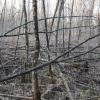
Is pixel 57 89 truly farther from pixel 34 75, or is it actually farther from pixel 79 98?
pixel 34 75

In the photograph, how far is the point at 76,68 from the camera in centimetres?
512

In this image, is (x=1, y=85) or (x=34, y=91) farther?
(x=1, y=85)

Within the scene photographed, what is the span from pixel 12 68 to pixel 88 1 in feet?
37.1

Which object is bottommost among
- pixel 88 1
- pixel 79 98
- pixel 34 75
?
pixel 79 98

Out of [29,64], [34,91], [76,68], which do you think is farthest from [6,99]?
[76,68]

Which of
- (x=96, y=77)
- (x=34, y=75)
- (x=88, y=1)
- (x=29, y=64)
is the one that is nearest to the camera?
(x=34, y=75)

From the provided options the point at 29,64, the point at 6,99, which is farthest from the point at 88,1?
the point at 6,99

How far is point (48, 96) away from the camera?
143 inches

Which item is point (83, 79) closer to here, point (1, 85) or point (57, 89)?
point (57, 89)

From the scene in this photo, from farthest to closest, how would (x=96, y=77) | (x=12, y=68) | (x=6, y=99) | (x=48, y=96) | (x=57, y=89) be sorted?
1. (x=12, y=68)
2. (x=96, y=77)
3. (x=57, y=89)
4. (x=48, y=96)
5. (x=6, y=99)

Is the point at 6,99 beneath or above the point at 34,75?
beneath

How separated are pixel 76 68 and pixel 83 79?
2.20 ft

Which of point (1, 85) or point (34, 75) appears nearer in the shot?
point (34, 75)

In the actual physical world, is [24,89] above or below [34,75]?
below
